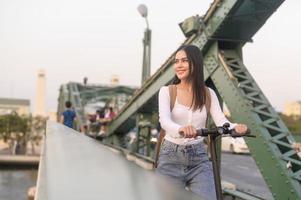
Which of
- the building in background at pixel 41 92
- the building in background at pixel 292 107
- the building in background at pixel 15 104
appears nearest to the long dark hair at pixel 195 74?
the building in background at pixel 15 104

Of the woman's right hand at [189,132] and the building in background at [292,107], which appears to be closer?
the woman's right hand at [189,132]

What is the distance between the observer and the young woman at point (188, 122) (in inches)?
131

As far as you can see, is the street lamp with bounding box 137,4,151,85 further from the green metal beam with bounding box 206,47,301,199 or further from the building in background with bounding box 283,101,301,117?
the building in background with bounding box 283,101,301,117

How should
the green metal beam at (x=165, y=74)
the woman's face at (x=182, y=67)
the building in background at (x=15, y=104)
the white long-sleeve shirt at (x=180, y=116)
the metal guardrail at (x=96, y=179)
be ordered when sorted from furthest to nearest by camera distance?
the building in background at (x=15, y=104) < the green metal beam at (x=165, y=74) < the woman's face at (x=182, y=67) < the white long-sleeve shirt at (x=180, y=116) < the metal guardrail at (x=96, y=179)

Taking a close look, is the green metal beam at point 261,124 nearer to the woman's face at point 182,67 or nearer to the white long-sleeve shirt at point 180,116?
the white long-sleeve shirt at point 180,116

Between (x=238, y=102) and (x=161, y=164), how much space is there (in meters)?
3.91

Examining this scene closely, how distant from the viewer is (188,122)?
10.9 feet

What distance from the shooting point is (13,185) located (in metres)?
13.8

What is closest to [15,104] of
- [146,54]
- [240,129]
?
[146,54]

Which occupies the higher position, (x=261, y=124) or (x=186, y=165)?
(x=261, y=124)

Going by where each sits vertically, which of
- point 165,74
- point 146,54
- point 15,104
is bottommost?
point 165,74

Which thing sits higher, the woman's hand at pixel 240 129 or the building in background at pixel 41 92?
the building in background at pixel 41 92

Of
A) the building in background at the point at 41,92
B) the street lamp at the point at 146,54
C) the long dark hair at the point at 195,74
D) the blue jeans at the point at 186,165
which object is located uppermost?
the building in background at the point at 41,92

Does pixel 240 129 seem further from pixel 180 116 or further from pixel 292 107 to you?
pixel 292 107
